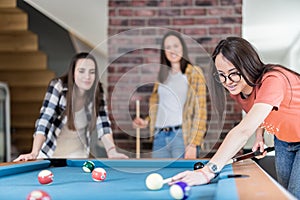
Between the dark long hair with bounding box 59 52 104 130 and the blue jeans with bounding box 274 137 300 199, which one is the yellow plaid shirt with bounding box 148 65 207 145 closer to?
the dark long hair with bounding box 59 52 104 130

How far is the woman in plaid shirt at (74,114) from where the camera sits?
10.8 ft

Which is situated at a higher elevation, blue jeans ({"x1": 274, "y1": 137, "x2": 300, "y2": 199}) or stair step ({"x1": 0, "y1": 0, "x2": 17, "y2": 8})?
stair step ({"x1": 0, "y1": 0, "x2": 17, "y2": 8})

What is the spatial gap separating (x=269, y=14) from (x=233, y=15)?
1.34 metres

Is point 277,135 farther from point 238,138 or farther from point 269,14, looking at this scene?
point 269,14

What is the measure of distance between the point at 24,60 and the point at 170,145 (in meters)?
2.69

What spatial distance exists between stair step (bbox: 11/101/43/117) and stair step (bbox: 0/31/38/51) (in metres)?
1.16

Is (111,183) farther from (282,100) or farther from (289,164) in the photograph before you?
(289,164)

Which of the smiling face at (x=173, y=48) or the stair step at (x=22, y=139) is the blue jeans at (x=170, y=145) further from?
the stair step at (x=22, y=139)

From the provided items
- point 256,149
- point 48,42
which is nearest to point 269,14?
point 48,42

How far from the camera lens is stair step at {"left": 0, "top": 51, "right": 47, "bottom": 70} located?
5.73m

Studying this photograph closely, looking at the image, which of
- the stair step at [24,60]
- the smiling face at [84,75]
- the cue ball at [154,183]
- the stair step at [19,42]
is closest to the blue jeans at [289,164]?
the cue ball at [154,183]

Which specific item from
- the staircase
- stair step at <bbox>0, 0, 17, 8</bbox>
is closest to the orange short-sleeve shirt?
stair step at <bbox>0, 0, 17, 8</bbox>

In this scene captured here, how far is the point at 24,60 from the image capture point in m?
5.77

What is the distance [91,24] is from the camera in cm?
496
